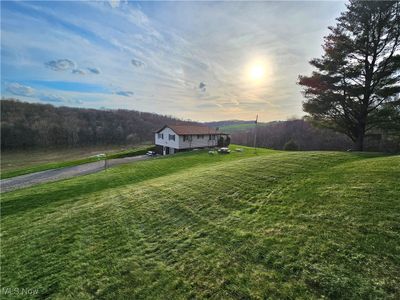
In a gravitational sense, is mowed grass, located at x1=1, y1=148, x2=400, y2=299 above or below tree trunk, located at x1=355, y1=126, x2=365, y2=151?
below

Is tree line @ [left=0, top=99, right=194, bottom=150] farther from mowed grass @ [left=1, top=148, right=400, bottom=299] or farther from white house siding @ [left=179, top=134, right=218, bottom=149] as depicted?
mowed grass @ [left=1, top=148, right=400, bottom=299]

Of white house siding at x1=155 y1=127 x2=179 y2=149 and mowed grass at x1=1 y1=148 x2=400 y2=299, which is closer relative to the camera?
mowed grass at x1=1 y1=148 x2=400 y2=299

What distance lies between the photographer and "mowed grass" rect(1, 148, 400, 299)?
401 centimetres

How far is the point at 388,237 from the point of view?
4527 mm

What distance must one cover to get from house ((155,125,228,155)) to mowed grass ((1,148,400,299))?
27419mm

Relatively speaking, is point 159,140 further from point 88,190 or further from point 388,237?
point 388,237

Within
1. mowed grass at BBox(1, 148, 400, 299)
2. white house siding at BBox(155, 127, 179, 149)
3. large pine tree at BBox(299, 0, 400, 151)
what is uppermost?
large pine tree at BBox(299, 0, 400, 151)

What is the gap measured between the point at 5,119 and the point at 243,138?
9740 cm

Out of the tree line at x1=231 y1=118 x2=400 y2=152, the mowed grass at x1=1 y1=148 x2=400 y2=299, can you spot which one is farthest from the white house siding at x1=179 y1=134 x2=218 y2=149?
the mowed grass at x1=1 y1=148 x2=400 y2=299

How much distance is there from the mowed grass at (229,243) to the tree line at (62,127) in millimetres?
80917

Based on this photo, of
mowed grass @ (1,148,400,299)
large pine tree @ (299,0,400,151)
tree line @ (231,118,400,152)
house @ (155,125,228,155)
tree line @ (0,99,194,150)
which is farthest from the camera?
tree line @ (0,99,194,150)

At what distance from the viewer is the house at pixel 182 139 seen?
3766 cm

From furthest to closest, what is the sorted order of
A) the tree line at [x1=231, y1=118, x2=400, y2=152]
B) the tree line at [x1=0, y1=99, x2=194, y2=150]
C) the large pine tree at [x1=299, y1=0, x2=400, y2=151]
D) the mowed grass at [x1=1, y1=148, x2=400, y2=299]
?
the tree line at [x1=0, y1=99, x2=194, y2=150], the tree line at [x1=231, y1=118, x2=400, y2=152], the large pine tree at [x1=299, y1=0, x2=400, y2=151], the mowed grass at [x1=1, y1=148, x2=400, y2=299]

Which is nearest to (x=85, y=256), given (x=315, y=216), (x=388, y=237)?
(x=315, y=216)
